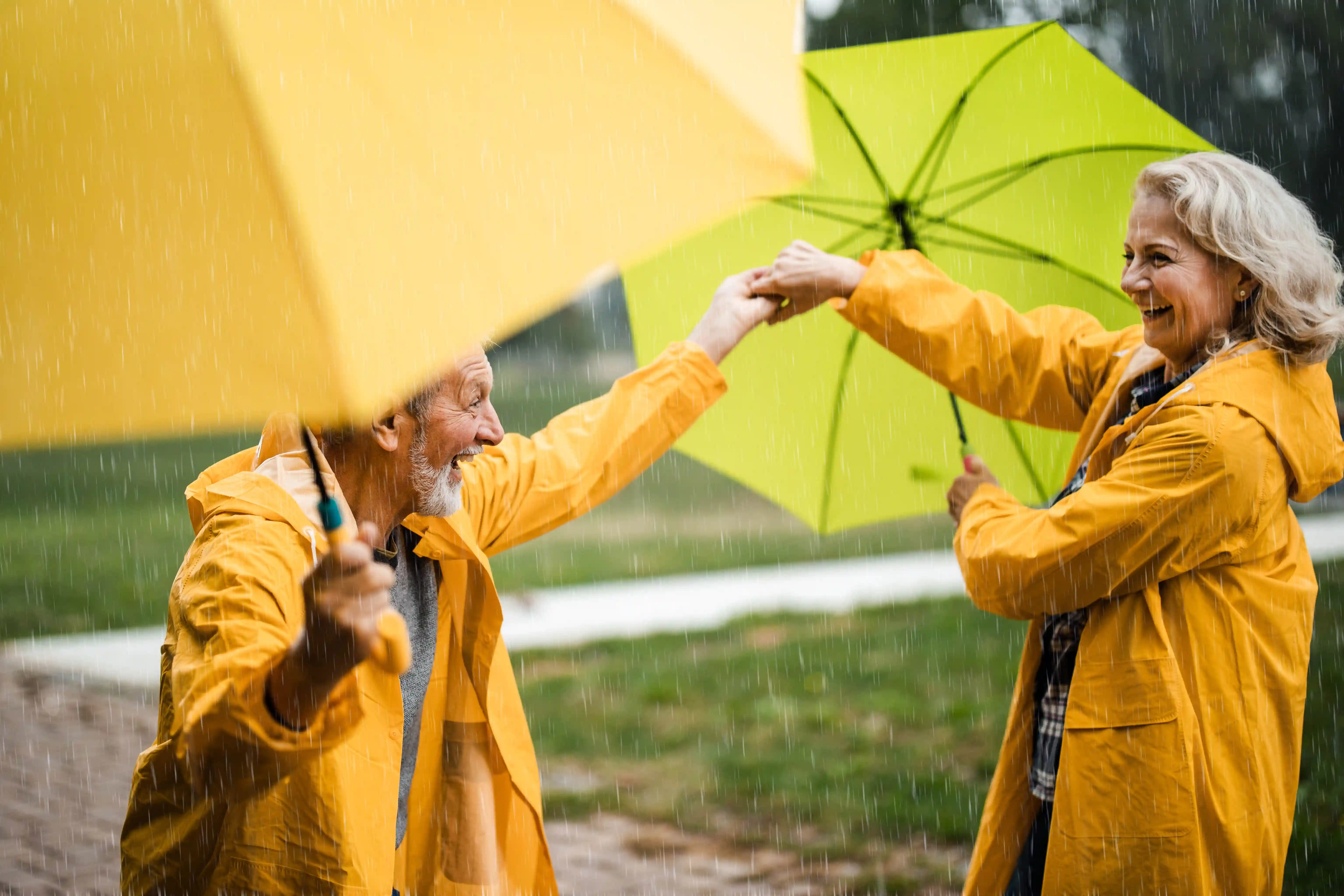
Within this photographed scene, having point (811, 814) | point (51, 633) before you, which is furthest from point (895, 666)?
point (51, 633)

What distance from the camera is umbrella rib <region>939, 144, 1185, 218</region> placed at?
3.21 metres

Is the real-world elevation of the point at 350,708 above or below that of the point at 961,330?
below

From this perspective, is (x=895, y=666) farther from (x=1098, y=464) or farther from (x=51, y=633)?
(x=51, y=633)

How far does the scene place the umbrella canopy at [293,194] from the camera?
1.56 m

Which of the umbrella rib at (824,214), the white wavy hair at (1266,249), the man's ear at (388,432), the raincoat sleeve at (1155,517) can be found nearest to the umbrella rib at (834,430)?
the umbrella rib at (824,214)

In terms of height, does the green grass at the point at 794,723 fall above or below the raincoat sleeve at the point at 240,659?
below

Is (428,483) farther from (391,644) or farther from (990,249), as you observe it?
(990,249)

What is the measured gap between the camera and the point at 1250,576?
2.55m

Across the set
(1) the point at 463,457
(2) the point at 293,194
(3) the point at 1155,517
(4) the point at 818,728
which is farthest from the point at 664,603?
(2) the point at 293,194

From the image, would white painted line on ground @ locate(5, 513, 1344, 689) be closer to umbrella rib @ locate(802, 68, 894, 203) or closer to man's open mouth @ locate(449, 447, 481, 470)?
umbrella rib @ locate(802, 68, 894, 203)

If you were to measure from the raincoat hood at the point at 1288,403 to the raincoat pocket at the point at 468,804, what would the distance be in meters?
1.78

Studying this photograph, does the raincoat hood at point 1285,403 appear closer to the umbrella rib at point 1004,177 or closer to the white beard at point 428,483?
the umbrella rib at point 1004,177

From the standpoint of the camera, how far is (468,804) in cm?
279

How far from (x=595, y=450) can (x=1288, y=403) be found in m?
1.62
